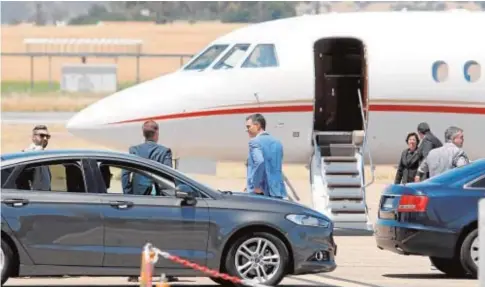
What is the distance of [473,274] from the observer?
16.2 m

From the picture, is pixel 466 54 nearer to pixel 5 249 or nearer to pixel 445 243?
pixel 445 243

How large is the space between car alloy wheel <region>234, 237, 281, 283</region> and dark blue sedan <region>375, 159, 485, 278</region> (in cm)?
198

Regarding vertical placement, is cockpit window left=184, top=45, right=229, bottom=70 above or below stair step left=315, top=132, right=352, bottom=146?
above

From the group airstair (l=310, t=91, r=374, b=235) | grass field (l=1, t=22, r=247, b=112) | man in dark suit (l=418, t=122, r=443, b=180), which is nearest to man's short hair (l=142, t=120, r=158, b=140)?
airstair (l=310, t=91, r=374, b=235)

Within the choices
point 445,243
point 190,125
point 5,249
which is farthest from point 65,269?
point 190,125

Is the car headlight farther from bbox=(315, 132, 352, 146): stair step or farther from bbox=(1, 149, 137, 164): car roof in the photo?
bbox=(315, 132, 352, 146): stair step

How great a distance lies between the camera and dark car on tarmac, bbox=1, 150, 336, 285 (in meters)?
14.4

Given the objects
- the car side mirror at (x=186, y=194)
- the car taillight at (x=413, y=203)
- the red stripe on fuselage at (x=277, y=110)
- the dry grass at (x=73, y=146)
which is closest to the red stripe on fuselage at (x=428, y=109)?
the red stripe on fuselage at (x=277, y=110)

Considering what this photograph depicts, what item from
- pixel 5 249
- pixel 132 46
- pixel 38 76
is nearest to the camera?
pixel 5 249

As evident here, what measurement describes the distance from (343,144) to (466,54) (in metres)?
2.38

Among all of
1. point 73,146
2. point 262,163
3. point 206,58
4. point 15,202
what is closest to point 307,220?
point 15,202

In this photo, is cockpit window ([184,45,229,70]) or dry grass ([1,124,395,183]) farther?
dry grass ([1,124,395,183])

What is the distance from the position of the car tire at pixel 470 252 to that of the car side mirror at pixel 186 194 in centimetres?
315

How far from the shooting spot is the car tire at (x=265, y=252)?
14.8 m
